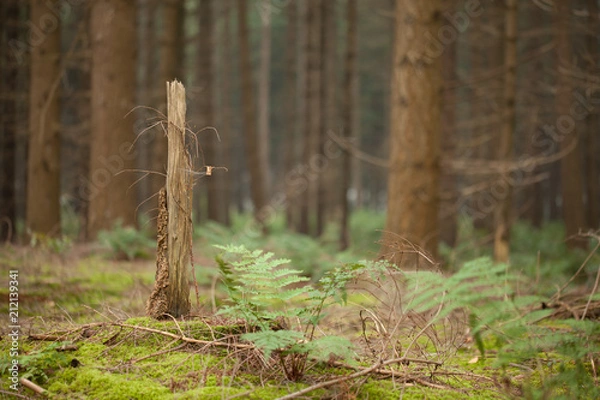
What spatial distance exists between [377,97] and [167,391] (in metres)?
41.5

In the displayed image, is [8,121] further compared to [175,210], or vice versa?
[8,121]

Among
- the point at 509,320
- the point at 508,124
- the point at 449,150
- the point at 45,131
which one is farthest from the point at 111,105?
the point at 509,320

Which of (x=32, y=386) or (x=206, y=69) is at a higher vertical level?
(x=206, y=69)

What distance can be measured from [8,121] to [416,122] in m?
10.2

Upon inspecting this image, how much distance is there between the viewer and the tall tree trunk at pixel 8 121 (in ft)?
41.2

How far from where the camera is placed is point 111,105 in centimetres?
953

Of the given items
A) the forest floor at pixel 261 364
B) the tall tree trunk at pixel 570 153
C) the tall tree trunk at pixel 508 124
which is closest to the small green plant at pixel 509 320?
the forest floor at pixel 261 364

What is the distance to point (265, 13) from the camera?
2722 centimetres

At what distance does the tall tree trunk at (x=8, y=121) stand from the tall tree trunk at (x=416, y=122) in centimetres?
901

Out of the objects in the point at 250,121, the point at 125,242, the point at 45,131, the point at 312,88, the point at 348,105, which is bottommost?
the point at 125,242

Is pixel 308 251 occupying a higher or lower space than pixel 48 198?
lower

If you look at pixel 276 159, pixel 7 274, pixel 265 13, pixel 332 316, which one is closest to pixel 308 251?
pixel 332 316

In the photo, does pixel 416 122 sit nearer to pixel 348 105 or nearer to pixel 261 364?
pixel 261 364

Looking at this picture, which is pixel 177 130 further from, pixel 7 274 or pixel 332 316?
pixel 7 274
